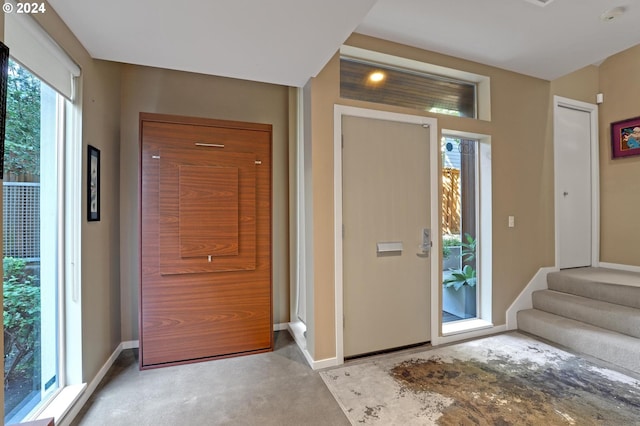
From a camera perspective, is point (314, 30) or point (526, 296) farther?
point (526, 296)

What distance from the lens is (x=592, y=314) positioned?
8.85 ft

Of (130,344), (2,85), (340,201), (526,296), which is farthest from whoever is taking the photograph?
(526,296)

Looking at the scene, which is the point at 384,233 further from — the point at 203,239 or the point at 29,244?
the point at 29,244

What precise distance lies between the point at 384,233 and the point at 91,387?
2485 millimetres

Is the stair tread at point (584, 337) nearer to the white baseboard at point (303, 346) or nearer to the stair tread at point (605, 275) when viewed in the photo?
the stair tread at point (605, 275)

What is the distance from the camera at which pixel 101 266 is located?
2.23 m

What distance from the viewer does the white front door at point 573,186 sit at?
11.6 ft

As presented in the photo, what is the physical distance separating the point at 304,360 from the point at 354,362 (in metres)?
0.43

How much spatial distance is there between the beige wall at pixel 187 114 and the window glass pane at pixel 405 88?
35.9 inches

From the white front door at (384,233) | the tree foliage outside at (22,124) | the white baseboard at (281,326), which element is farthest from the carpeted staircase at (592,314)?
the tree foliage outside at (22,124)

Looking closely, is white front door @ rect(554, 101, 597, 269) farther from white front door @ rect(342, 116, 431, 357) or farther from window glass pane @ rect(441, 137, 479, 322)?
white front door @ rect(342, 116, 431, 357)

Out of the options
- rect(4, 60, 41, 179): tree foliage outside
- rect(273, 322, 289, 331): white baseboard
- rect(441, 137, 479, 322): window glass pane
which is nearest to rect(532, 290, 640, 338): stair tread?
rect(441, 137, 479, 322): window glass pane

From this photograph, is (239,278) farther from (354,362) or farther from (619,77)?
(619,77)

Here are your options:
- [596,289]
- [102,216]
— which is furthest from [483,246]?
[102,216]
